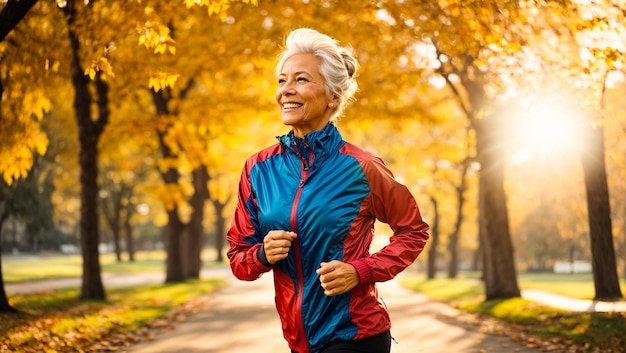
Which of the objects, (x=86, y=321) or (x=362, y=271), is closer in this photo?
(x=362, y=271)

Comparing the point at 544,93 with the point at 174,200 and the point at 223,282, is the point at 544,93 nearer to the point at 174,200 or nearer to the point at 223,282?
the point at 174,200

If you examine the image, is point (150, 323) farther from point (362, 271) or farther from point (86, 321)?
point (362, 271)

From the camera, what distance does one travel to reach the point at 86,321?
11.9 meters

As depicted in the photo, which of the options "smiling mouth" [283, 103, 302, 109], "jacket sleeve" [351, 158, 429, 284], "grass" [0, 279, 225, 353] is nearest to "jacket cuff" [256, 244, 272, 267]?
"jacket sleeve" [351, 158, 429, 284]

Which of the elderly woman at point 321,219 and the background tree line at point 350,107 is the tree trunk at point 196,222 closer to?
the background tree line at point 350,107

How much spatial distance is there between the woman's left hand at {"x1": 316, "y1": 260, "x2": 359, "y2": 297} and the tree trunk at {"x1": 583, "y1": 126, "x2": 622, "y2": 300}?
44.2 ft

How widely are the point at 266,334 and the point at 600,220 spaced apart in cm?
764

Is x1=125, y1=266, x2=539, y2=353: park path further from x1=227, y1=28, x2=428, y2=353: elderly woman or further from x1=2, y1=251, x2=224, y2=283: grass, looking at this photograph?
x1=2, y1=251, x2=224, y2=283: grass

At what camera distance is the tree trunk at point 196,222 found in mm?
28859

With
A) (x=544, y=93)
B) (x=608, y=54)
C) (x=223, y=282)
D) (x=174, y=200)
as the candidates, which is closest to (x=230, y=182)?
(x=223, y=282)

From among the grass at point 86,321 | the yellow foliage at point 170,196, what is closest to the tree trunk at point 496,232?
the grass at point 86,321

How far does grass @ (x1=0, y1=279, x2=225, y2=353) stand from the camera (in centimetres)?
988

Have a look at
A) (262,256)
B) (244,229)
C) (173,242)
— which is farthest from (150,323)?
(173,242)

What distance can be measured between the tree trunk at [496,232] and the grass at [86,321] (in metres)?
7.21
